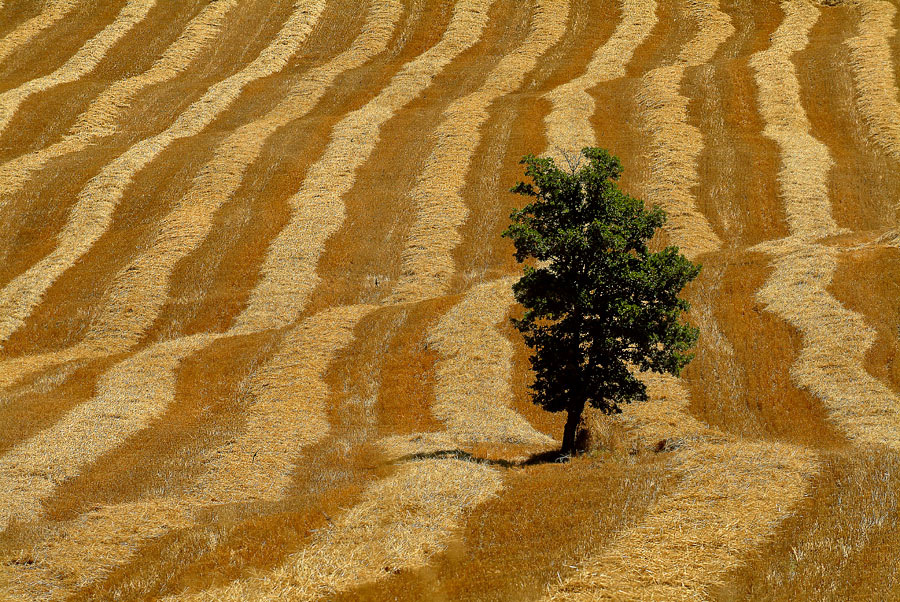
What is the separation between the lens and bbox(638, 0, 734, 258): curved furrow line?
162ft

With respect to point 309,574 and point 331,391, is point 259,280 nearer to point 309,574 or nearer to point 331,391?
point 331,391

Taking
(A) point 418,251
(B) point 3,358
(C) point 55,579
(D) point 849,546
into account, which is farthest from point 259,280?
(D) point 849,546

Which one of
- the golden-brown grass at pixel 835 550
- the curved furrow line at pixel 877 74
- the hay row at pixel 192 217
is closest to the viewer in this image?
the golden-brown grass at pixel 835 550

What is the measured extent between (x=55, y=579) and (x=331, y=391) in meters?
19.0

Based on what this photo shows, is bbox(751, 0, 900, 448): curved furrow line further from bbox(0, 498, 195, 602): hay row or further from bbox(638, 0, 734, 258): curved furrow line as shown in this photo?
bbox(0, 498, 195, 602): hay row

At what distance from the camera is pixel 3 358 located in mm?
41844

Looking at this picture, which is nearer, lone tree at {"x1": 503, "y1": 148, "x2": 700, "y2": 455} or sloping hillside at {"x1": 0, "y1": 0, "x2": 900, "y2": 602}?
sloping hillside at {"x1": 0, "y1": 0, "x2": 900, "y2": 602}

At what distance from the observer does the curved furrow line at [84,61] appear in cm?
7106

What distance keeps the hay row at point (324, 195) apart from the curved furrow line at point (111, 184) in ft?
42.9

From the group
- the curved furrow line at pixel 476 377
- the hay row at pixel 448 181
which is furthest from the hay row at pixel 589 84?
the curved furrow line at pixel 476 377

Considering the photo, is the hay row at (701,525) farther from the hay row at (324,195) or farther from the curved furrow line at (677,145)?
the curved furrow line at (677,145)

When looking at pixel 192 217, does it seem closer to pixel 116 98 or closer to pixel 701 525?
pixel 116 98

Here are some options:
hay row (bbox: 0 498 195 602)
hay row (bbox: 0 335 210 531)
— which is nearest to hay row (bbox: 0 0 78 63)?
hay row (bbox: 0 335 210 531)

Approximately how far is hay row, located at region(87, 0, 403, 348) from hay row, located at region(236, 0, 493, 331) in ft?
18.1
